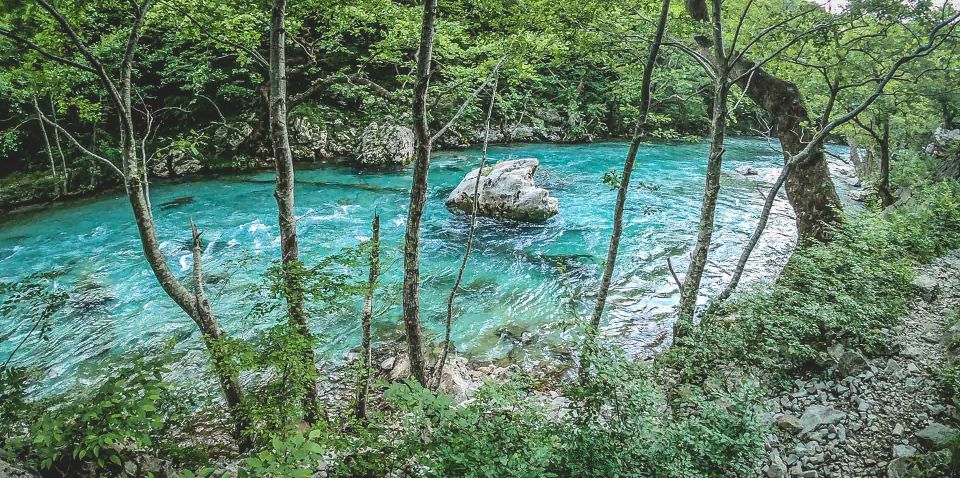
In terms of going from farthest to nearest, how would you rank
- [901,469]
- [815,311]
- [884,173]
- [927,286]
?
[884,173], [927,286], [815,311], [901,469]

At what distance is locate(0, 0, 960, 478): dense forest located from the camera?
4395mm

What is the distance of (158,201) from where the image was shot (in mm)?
16109

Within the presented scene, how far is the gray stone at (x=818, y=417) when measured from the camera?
5453 mm

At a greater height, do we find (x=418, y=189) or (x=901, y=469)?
(x=418, y=189)

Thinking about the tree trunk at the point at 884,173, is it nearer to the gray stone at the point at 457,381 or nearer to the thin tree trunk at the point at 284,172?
the gray stone at the point at 457,381

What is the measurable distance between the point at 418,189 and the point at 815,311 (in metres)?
6.44

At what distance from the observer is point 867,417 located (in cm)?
551

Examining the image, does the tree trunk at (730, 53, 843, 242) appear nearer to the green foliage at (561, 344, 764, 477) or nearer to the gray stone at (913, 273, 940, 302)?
the gray stone at (913, 273, 940, 302)

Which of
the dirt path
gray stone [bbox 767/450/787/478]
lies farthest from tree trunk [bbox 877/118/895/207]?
gray stone [bbox 767/450/787/478]

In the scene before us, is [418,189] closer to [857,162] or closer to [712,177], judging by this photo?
[712,177]

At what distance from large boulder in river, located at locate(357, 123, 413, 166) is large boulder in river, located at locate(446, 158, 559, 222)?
700cm

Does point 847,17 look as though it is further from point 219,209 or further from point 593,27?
point 219,209

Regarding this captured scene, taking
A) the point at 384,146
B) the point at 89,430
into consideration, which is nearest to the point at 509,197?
the point at 384,146

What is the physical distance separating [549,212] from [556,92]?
17795mm
